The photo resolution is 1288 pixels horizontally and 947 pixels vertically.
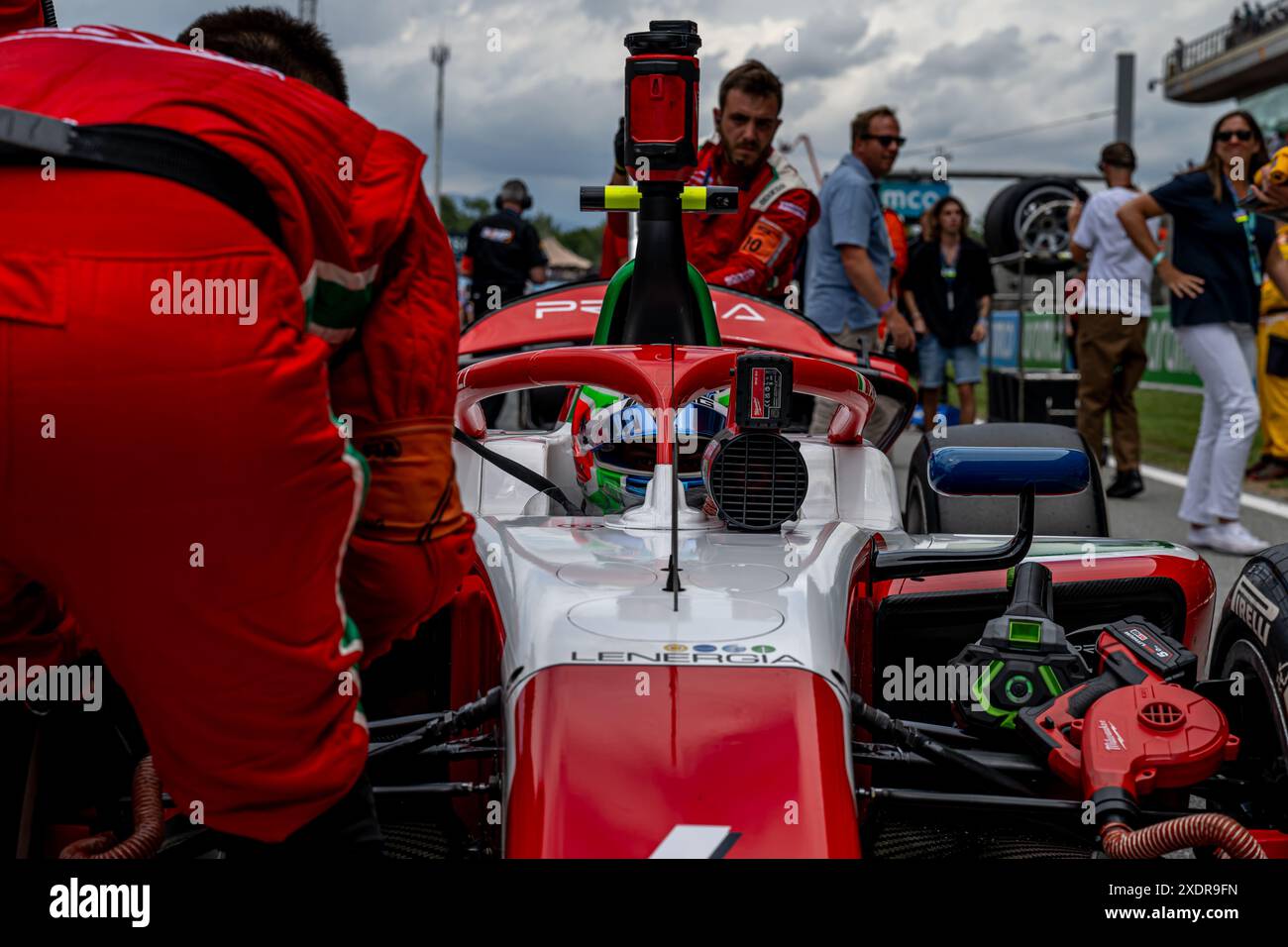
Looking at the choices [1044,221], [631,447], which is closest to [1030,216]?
[1044,221]

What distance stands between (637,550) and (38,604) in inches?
35.8

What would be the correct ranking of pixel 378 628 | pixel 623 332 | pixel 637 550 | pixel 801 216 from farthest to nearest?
pixel 801 216, pixel 623 332, pixel 637 550, pixel 378 628

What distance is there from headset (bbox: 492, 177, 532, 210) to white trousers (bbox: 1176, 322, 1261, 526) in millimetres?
6337

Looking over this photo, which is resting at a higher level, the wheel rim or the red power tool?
the wheel rim

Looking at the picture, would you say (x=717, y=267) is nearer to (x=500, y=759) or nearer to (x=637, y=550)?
(x=637, y=550)

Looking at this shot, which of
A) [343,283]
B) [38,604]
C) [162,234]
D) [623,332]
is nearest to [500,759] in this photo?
[38,604]

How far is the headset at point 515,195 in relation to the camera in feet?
36.3

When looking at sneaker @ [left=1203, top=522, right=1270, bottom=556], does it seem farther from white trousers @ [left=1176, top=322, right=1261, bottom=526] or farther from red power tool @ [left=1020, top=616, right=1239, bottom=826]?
red power tool @ [left=1020, top=616, right=1239, bottom=826]

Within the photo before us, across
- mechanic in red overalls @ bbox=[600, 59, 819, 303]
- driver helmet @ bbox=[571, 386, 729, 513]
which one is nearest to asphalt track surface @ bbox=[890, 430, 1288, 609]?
mechanic in red overalls @ bbox=[600, 59, 819, 303]

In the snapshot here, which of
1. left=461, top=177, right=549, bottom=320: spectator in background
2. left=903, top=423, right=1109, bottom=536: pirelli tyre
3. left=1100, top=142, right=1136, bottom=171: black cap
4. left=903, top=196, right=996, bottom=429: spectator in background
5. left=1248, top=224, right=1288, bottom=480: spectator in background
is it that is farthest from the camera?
left=461, top=177, right=549, bottom=320: spectator in background

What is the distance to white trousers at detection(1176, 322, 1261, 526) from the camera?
Result: 5.91 meters

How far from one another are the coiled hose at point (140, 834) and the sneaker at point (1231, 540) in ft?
17.3

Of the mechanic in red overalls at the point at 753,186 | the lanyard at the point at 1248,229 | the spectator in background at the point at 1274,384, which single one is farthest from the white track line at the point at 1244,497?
the mechanic in red overalls at the point at 753,186

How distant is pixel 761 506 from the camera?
229 cm
